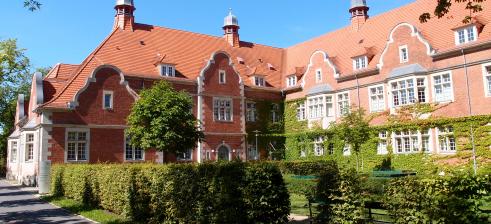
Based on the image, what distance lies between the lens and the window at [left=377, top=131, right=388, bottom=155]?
2802 centimetres

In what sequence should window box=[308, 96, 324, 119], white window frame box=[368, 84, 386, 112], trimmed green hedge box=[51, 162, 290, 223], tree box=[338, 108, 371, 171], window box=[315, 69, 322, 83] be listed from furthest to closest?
window box=[315, 69, 322, 83] → window box=[308, 96, 324, 119] → white window frame box=[368, 84, 386, 112] → tree box=[338, 108, 371, 171] → trimmed green hedge box=[51, 162, 290, 223]

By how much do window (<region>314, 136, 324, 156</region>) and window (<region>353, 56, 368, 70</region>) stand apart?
5867 millimetres

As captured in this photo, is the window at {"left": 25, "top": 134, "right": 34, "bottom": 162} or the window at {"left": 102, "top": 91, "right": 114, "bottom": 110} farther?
the window at {"left": 25, "top": 134, "right": 34, "bottom": 162}

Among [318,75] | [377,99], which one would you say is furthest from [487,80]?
[318,75]

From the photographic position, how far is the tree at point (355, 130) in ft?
86.5

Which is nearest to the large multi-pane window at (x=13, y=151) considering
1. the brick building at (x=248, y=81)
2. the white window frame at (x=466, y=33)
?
the brick building at (x=248, y=81)

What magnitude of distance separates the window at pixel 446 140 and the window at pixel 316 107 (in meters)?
9.61

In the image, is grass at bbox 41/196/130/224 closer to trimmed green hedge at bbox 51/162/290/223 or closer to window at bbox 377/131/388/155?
trimmed green hedge at bbox 51/162/290/223

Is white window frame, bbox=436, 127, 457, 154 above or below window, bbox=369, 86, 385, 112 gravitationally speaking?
below

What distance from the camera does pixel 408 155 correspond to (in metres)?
26.2

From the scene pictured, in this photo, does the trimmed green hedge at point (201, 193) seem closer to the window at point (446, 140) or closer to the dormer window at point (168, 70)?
the window at point (446, 140)

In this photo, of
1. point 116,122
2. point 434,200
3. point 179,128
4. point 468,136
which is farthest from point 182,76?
point 434,200

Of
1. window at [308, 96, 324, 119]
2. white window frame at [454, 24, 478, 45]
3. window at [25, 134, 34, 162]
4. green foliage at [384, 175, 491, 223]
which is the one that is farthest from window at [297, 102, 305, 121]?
green foliage at [384, 175, 491, 223]

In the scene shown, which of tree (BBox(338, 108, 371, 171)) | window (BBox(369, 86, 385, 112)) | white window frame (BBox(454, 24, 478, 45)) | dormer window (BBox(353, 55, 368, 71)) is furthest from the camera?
dormer window (BBox(353, 55, 368, 71))
